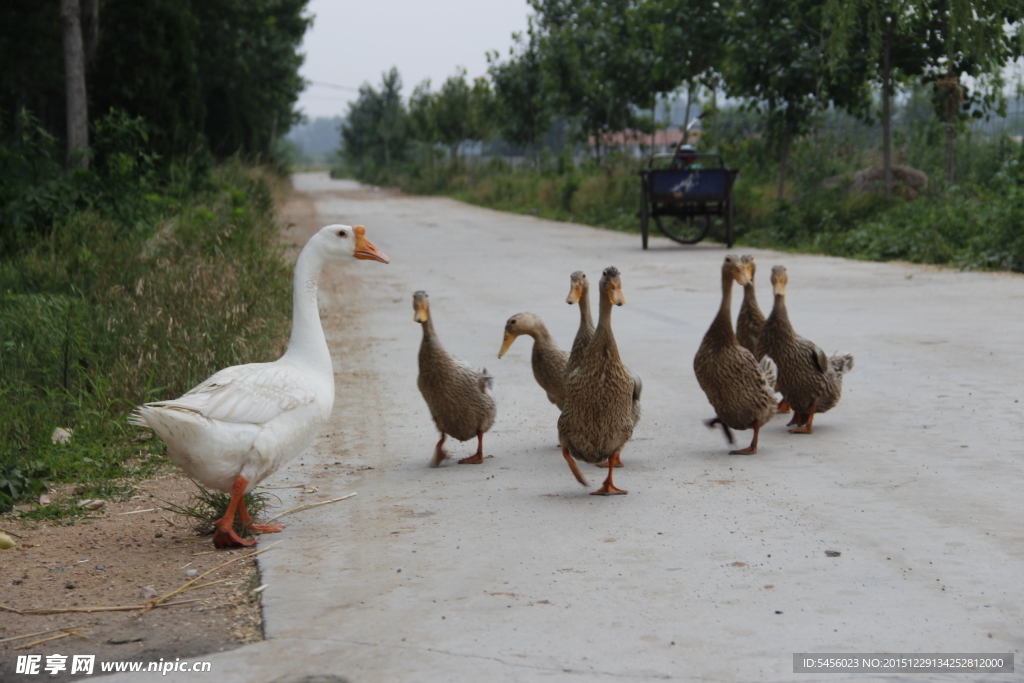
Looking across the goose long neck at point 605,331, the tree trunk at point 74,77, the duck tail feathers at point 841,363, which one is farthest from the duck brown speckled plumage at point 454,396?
the tree trunk at point 74,77

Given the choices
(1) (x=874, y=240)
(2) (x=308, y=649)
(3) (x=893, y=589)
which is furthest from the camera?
→ (1) (x=874, y=240)

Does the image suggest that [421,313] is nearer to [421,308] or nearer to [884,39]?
[421,308]

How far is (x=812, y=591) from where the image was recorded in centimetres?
346

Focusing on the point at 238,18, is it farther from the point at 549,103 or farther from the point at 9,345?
the point at 9,345

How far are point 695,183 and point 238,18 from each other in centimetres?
1255

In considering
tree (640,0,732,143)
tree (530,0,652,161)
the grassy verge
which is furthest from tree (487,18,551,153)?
the grassy verge

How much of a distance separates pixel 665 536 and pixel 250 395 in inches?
70.5

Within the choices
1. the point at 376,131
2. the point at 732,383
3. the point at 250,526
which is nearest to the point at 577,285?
the point at 732,383

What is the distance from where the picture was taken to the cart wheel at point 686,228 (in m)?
17.7

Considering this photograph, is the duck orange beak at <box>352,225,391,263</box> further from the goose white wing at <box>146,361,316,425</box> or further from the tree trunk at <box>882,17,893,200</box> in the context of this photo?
the tree trunk at <box>882,17,893,200</box>

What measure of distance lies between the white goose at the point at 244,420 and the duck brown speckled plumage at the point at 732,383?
7.10 feet

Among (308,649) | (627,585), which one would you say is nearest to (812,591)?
(627,585)

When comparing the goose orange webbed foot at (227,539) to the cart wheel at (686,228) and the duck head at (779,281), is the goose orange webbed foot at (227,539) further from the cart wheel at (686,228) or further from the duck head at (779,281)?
the cart wheel at (686,228)

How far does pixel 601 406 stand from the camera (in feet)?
15.5
